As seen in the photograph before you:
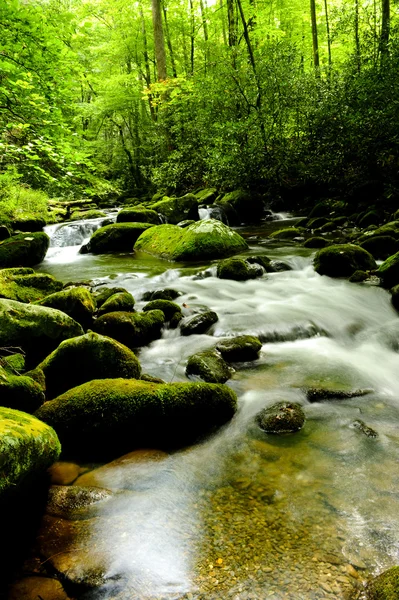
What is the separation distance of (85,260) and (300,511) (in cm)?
963

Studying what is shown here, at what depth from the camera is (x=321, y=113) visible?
1330 cm

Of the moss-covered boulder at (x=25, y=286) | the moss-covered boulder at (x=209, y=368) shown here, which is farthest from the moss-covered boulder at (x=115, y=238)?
the moss-covered boulder at (x=209, y=368)

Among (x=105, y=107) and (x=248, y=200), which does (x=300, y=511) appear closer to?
(x=248, y=200)

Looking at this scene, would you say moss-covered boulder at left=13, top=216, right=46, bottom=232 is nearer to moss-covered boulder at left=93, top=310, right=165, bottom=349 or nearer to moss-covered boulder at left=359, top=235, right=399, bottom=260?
moss-covered boulder at left=93, top=310, right=165, bottom=349

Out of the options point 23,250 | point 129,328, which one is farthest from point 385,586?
point 23,250

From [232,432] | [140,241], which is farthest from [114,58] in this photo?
[232,432]

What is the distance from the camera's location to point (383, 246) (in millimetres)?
9062

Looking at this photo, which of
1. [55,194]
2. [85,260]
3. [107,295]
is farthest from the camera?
[55,194]

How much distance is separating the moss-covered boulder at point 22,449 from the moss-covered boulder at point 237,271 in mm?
6121

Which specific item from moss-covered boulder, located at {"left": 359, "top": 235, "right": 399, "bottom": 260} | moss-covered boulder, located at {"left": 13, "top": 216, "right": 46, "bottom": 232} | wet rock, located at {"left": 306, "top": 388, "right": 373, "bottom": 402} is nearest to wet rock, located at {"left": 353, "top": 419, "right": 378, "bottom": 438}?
wet rock, located at {"left": 306, "top": 388, "right": 373, "bottom": 402}

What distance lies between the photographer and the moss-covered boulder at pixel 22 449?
2027 millimetres

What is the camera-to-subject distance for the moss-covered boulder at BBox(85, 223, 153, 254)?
1174 centimetres

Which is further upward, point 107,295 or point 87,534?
→ point 107,295

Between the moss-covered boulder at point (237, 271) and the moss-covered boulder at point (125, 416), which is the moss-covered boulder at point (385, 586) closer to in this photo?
the moss-covered boulder at point (125, 416)
